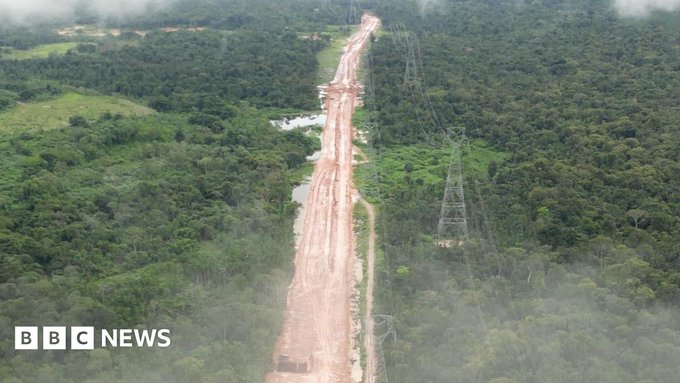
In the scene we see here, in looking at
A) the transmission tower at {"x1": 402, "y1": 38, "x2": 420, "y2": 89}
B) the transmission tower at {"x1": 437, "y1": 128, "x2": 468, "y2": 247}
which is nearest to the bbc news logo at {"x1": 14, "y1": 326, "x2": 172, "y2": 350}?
the transmission tower at {"x1": 437, "y1": 128, "x2": 468, "y2": 247}

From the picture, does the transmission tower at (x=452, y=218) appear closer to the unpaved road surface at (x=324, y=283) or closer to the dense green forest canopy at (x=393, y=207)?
the dense green forest canopy at (x=393, y=207)

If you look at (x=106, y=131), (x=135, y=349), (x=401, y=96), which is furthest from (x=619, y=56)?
(x=135, y=349)

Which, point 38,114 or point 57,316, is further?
point 38,114

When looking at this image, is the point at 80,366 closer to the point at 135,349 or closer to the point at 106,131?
the point at 135,349

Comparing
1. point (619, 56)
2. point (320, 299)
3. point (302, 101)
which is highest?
point (619, 56)

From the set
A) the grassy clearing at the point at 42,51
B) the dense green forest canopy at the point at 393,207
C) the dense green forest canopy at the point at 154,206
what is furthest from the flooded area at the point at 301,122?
the grassy clearing at the point at 42,51

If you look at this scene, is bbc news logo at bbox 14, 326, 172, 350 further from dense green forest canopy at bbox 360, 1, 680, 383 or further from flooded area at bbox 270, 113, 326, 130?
flooded area at bbox 270, 113, 326, 130

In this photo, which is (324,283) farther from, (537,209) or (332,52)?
(332,52)
